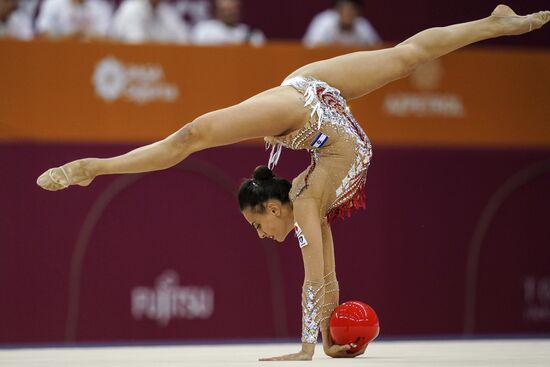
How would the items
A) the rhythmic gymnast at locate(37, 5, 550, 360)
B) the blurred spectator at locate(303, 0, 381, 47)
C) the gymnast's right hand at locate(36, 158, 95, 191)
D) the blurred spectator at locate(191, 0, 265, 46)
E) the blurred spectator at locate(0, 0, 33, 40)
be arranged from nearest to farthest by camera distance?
the gymnast's right hand at locate(36, 158, 95, 191) → the rhythmic gymnast at locate(37, 5, 550, 360) → the blurred spectator at locate(0, 0, 33, 40) → the blurred spectator at locate(191, 0, 265, 46) → the blurred spectator at locate(303, 0, 381, 47)

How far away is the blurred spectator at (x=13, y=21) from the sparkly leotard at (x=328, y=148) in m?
3.72

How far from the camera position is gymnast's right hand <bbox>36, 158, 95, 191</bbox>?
A: 459 cm

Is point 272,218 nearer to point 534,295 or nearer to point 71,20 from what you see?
point 71,20

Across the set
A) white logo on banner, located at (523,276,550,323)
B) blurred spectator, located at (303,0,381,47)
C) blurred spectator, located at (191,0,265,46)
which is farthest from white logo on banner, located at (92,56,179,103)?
white logo on banner, located at (523,276,550,323)

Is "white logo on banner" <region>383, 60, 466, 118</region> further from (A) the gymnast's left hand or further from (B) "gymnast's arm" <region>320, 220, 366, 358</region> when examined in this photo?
(A) the gymnast's left hand

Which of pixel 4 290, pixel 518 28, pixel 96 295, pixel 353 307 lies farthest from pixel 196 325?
pixel 518 28

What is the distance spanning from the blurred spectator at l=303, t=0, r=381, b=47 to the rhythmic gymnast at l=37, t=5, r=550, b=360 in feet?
11.7

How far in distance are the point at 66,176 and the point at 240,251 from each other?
340 cm

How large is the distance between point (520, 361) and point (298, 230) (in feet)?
3.74

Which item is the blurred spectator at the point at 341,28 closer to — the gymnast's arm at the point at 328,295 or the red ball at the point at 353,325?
the gymnast's arm at the point at 328,295

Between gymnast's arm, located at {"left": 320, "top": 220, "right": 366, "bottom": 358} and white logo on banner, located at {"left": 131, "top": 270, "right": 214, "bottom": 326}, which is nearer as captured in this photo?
gymnast's arm, located at {"left": 320, "top": 220, "right": 366, "bottom": 358}

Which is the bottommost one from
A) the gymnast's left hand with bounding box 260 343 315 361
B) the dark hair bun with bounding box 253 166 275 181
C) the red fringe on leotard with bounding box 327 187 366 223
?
the gymnast's left hand with bounding box 260 343 315 361

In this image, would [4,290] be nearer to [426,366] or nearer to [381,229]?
[381,229]

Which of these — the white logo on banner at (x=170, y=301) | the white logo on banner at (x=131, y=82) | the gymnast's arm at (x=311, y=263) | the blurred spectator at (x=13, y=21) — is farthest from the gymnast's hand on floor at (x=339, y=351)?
the blurred spectator at (x=13, y=21)
